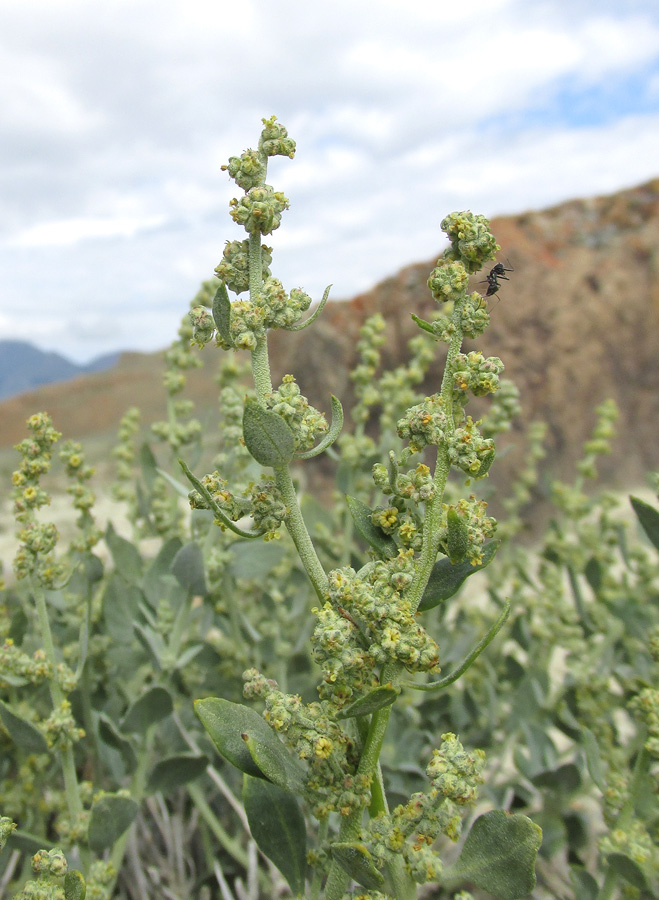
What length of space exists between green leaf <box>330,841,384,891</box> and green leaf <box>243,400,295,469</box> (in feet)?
1.61

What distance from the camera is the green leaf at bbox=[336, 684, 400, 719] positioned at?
0.93 metres

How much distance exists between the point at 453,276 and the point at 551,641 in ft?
4.91

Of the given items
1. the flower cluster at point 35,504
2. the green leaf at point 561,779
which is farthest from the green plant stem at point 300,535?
the green leaf at point 561,779

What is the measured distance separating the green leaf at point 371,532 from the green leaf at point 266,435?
0.54ft

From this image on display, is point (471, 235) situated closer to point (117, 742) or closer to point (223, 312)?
point (223, 312)

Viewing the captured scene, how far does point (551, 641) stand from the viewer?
2.23m

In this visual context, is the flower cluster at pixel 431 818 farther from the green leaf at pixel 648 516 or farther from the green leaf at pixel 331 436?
the green leaf at pixel 648 516

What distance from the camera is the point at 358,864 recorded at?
101cm

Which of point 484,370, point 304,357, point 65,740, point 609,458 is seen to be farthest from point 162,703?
point 609,458

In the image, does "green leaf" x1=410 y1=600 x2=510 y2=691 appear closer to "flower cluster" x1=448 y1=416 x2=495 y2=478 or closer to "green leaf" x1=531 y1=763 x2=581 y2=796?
"flower cluster" x1=448 y1=416 x2=495 y2=478

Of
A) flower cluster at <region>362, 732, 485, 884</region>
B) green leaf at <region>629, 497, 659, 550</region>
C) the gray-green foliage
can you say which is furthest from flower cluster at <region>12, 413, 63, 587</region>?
green leaf at <region>629, 497, 659, 550</region>

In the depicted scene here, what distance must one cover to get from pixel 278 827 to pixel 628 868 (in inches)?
23.9

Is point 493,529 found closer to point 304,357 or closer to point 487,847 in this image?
→ point 487,847

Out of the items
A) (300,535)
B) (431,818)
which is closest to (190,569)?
(300,535)
